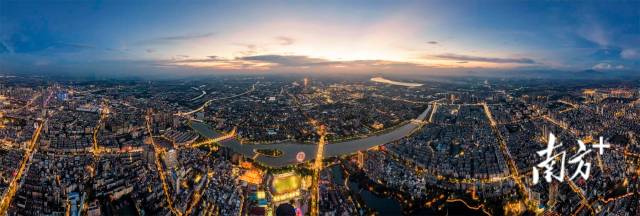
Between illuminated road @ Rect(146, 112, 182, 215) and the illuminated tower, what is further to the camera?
the illuminated tower

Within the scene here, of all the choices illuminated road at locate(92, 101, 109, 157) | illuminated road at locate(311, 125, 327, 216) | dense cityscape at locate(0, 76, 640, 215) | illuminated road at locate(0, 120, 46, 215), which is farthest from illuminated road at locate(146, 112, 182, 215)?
illuminated road at locate(0, 120, 46, 215)

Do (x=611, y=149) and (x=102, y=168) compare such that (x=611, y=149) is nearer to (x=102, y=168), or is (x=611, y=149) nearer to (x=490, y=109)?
(x=490, y=109)

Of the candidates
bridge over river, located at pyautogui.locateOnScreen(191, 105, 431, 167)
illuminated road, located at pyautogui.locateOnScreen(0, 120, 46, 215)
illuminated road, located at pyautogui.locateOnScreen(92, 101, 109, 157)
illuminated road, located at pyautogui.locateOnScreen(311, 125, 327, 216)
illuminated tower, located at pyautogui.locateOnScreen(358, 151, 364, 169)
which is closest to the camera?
illuminated road, located at pyautogui.locateOnScreen(311, 125, 327, 216)

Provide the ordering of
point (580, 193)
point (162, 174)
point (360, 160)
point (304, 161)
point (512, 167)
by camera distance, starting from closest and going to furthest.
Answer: point (580, 193) < point (162, 174) < point (512, 167) < point (360, 160) < point (304, 161)

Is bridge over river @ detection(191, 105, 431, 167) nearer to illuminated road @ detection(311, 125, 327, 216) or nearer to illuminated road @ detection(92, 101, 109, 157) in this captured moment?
illuminated road @ detection(311, 125, 327, 216)

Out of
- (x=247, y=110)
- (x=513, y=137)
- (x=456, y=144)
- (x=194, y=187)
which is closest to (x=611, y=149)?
(x=513, y=137)

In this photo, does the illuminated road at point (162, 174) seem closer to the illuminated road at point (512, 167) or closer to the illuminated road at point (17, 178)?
the illuminated road at point (17, 178)

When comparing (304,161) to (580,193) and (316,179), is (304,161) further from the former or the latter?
(580,193)

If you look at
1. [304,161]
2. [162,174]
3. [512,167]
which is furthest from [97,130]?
[512,167]
